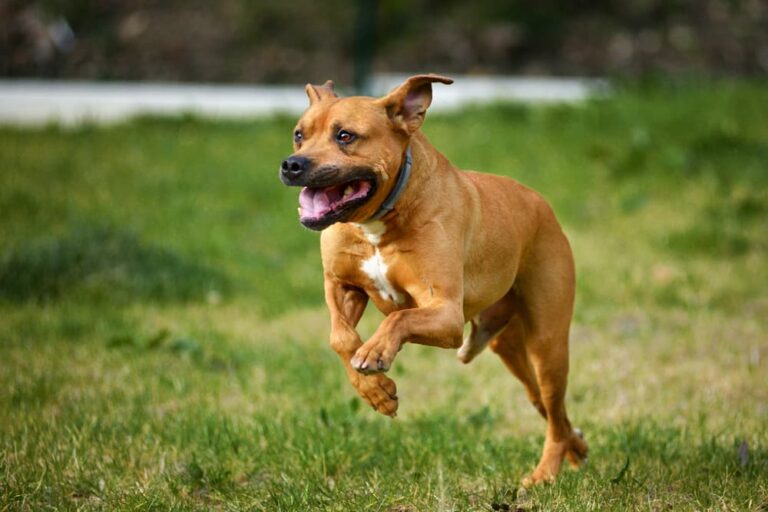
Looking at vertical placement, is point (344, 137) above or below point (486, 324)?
above

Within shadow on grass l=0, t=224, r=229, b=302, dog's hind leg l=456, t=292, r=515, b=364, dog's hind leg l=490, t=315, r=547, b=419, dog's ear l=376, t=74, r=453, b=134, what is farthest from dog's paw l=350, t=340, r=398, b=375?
shadow on grass l=0, t=224, r=229, b=302

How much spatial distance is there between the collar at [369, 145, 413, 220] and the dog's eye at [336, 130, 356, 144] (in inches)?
11.2

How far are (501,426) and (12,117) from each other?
9.43 metres

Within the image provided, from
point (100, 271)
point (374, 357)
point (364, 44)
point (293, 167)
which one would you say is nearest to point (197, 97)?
point (364, 44)

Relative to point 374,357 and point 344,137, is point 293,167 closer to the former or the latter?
point 344,137

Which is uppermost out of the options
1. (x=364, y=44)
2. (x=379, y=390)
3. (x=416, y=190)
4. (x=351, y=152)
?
(x=351, y=152)

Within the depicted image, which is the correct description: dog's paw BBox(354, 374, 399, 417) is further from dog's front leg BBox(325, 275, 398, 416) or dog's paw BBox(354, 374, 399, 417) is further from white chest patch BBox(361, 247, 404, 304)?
white chest patch BBox(361, 247, 404, 304)

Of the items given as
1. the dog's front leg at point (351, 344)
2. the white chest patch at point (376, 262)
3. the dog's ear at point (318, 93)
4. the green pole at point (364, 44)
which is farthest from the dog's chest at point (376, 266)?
the green pole at point (364, 44)

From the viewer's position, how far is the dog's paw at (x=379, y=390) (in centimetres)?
461

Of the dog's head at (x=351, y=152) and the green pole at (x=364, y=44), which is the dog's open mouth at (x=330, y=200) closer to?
the dog's head at (x=351, y=152)

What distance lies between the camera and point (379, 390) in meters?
4.61

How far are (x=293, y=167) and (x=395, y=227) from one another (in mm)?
566

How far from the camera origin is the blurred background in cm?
1554

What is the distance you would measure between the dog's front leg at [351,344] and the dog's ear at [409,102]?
2.38ft
